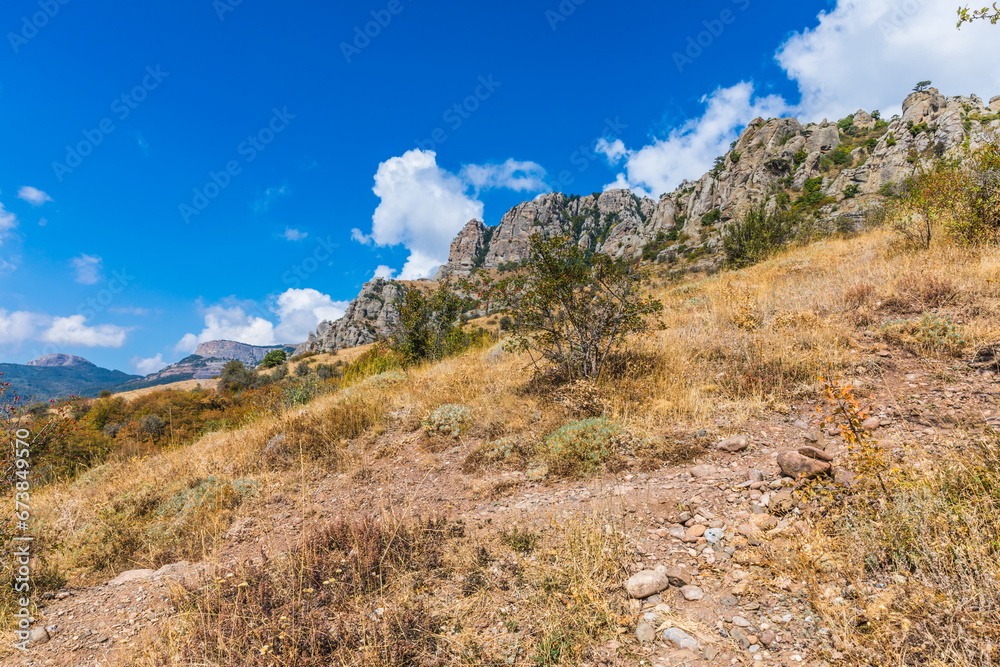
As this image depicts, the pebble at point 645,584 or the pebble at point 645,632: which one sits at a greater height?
the pebble at point 645,584

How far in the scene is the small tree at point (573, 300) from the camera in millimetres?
6645

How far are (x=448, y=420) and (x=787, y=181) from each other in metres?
75.7

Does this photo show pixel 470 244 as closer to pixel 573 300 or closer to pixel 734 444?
pixel 573 300

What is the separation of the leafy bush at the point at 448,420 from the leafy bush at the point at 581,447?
5.65ft

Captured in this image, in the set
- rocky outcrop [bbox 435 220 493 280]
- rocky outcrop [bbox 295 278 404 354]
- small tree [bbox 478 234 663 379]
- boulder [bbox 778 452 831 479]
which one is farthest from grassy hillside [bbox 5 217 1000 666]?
rocky outcrop [bbox 435 220 493 280]

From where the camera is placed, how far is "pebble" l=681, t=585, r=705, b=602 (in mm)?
2383

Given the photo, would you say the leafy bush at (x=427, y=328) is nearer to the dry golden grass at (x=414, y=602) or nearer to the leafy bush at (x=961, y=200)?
the dry golden grass at (x=414, y=602)

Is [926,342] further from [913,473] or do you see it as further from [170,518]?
[170,518]

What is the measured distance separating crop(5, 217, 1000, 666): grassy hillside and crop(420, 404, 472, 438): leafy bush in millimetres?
45

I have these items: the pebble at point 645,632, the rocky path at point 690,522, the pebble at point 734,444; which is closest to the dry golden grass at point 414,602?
the pebble at point 645,632

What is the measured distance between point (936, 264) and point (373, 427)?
10.3 metres

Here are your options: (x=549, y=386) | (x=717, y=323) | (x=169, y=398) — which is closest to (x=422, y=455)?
(x=549, y=386)

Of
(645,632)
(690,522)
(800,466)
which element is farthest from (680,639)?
(800,466)

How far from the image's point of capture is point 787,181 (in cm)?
6081
